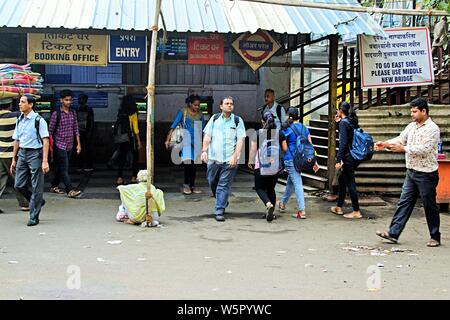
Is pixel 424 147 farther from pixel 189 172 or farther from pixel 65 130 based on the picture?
pixel 65 130

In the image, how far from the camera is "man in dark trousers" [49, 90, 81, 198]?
10.4 meters

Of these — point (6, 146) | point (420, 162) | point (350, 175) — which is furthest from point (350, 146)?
point (6, 146)

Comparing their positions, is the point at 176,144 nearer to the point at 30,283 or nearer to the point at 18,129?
the point at 18,129

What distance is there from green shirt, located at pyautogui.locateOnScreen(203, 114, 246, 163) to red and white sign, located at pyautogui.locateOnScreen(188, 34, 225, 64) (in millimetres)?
1740

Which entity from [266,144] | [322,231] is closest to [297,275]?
[322,231]

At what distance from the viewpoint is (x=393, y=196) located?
11156mm

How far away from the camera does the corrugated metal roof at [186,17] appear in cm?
958

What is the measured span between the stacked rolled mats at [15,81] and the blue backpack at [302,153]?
4069 millimetres

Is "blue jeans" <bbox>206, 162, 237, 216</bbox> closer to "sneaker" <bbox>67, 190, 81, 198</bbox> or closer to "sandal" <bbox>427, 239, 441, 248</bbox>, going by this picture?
"sneaker" <bbox>67, 190, 81, 198</bbox>

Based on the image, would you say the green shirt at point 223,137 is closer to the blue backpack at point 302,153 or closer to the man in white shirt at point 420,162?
the blue backpack at point 302,153

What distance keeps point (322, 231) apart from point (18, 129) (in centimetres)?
Answer: 438

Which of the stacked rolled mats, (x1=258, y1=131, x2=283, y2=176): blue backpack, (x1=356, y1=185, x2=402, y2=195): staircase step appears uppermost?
the stacked rolled mats

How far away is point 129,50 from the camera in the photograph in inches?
404

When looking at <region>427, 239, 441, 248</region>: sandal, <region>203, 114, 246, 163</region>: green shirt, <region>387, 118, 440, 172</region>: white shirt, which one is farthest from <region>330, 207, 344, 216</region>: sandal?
<region>387, 118, 440, 172</region>: white shirt
